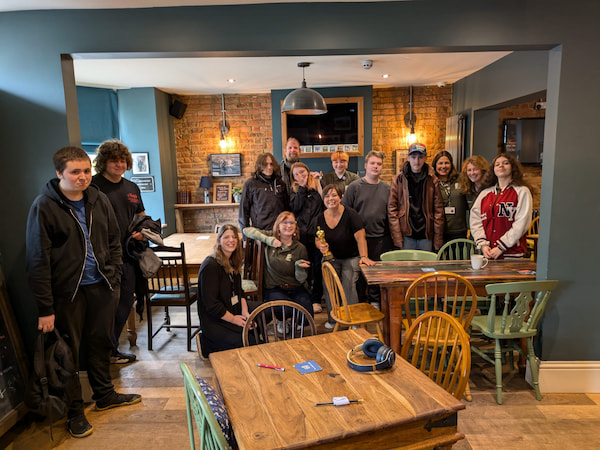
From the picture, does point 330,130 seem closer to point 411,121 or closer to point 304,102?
point 411,121

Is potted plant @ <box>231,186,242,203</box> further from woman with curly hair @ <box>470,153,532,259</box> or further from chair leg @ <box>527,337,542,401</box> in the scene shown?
chair leg @ <box>527,337,542,401</box>

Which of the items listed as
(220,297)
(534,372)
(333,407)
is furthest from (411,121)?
(333,407)

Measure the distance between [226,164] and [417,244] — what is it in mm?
3957

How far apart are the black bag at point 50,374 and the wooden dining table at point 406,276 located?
73.8 inches

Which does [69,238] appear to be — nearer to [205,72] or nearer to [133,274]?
[133,274]

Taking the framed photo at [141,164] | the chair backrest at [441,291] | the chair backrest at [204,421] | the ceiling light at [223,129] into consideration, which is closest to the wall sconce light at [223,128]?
the ceiling light at [223,129]

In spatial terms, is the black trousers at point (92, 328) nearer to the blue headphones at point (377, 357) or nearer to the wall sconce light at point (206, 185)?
the blue headphones at point (377, 357)

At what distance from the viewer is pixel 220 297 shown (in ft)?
9.43

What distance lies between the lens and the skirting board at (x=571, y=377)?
2766 mm

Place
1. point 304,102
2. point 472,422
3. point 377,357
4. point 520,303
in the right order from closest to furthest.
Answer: point 377,357
point 472,422
point 520,303
point 304,102

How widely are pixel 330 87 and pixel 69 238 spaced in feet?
16.0

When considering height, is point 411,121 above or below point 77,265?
above

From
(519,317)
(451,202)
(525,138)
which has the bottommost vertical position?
(519,317)

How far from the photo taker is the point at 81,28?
2479 mm
